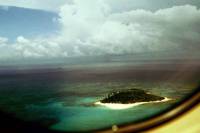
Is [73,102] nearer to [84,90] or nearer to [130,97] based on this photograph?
[84,90]

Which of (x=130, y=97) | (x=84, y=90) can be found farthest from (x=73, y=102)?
(x=130, y=97)

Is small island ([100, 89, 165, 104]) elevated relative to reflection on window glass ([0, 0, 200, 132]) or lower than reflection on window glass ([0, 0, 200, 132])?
lower

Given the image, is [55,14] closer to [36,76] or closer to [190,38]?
[36,76]

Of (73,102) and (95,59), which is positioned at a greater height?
(95,59)

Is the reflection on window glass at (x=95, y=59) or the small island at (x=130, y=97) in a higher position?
the reflection on window glass at (x=95, y=59)
